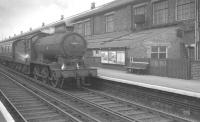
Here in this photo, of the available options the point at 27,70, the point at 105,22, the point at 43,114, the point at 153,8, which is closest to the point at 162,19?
the point at 153,8

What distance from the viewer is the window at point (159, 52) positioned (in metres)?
15.2

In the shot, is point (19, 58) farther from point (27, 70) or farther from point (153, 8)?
point (153, 8)

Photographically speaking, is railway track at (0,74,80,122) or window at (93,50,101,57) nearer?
railway track at (0,74,80,122)

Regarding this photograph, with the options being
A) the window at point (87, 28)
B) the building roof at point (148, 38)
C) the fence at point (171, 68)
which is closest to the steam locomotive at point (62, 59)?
the fence at point (171, 68)

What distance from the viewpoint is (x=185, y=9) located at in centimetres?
1522

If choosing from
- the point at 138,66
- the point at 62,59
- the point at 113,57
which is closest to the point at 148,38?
the point at 138,66

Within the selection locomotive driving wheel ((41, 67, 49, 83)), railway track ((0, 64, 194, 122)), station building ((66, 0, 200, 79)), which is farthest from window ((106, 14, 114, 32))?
railway track ((0, 64, 194, 122))

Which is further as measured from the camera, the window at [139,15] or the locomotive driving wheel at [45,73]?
the window at [139,15]

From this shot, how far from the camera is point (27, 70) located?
16172 millimetres

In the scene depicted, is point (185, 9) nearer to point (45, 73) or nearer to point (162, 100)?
point (162, 100)

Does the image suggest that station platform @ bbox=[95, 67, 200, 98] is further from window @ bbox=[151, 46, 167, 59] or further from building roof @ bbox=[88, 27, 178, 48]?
building roof @ bbox=[88, 27, 178, 48]

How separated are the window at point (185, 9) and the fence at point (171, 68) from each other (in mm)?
3854

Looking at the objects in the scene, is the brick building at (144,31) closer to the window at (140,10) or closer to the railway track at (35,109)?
the window at (140,10)

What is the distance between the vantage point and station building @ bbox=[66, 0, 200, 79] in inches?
572
